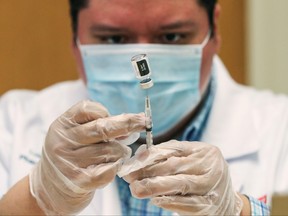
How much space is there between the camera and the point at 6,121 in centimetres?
137

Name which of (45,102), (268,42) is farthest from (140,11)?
(268,42)

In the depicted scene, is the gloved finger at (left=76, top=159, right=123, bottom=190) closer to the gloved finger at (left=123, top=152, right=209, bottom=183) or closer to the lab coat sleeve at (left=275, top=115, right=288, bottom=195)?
the gloved finger at (left=123, top=152, right=209, bottom=183)

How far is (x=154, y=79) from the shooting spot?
1.17 meters

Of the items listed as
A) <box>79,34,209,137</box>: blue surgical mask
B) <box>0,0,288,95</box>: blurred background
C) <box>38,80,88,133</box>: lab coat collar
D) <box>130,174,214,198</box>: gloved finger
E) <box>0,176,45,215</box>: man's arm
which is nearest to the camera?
<box>130,174,214,198</box>: gloved finger

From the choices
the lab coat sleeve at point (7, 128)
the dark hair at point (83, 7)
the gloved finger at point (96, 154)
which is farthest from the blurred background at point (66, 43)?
the gloved finger at point (96, 154)

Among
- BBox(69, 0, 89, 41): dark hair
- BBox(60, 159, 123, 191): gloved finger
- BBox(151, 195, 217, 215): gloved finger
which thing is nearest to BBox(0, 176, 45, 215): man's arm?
BBox(60, 159, 123, 191): gloved finger

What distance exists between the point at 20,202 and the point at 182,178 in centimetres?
29

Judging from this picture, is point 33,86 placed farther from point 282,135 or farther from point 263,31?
point 282,135

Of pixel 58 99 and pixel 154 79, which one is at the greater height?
pixel 154 79

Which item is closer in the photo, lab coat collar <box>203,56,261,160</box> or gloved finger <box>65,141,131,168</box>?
gloved finger <box>65,141,131,168</box>

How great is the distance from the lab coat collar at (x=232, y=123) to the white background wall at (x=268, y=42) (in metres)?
0.52

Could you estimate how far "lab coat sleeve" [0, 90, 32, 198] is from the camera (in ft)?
4.01

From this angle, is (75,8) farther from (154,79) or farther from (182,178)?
(182,178)

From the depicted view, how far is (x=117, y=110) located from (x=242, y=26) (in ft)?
2.72
